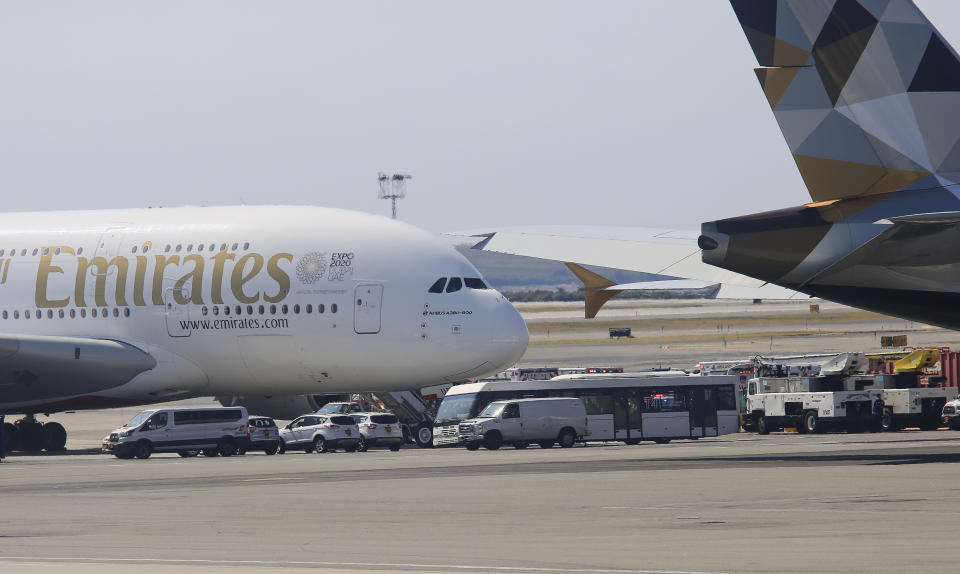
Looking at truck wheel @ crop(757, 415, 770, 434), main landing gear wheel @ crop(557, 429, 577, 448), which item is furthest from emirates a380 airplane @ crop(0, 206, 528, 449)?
truck wheel @ crop(757, 415, 770, 434)

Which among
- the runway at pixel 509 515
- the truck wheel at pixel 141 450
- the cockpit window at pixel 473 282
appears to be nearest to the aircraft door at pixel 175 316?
the truck wheel at pixel 141 450

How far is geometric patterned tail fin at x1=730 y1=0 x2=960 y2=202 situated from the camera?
2733 cm

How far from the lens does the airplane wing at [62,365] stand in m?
43.8

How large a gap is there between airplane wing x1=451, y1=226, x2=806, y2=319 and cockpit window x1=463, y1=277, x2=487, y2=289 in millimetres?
10150

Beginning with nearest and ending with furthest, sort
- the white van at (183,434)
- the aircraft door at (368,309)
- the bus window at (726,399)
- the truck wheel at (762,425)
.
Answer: the aircraft door at (368,309) < the white van at (183,434) < the bus window at (726,399) < the truck wheel at (762,425)

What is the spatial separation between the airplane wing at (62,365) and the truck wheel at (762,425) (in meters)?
22.6

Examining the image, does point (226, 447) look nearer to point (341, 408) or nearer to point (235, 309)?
point (235, 309)

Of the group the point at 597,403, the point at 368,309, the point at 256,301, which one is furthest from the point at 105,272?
the point at 597,403

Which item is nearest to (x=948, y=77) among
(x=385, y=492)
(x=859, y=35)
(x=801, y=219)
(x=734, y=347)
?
(x=859, y=35)

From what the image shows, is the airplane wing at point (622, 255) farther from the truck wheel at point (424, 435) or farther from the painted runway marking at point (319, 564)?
the truck wheel at point (424, 435)

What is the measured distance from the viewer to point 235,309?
143 feet

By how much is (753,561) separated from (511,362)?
89.7ft

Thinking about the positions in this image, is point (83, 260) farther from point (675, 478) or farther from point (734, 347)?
point (734, 347)

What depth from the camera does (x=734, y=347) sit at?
4537 inches
